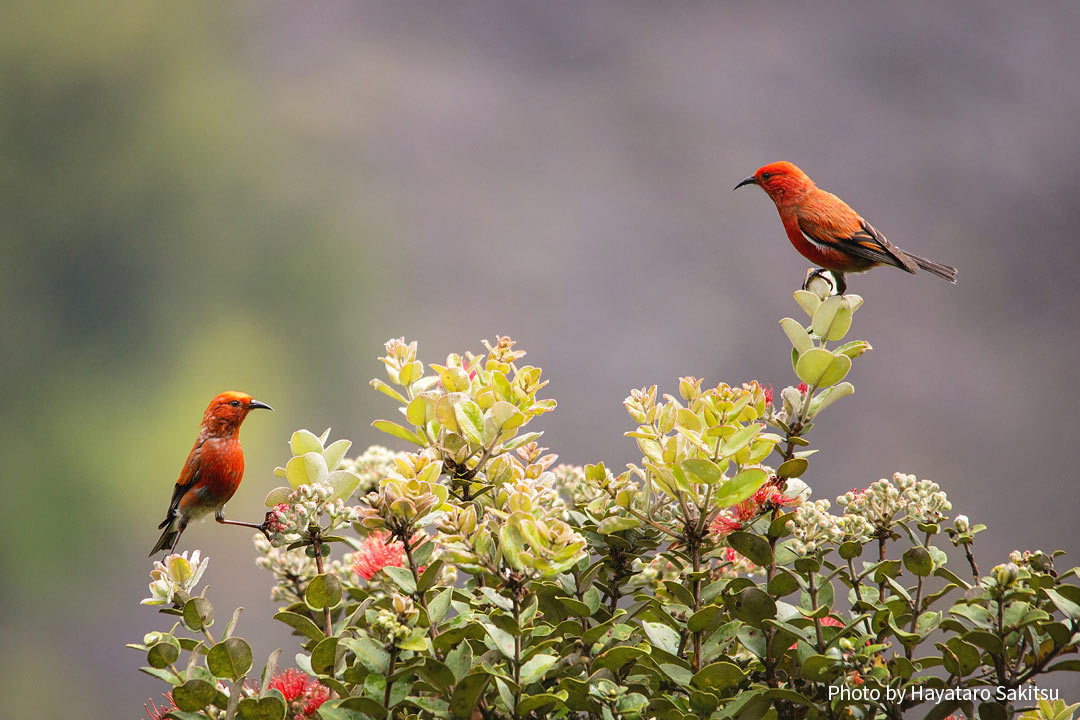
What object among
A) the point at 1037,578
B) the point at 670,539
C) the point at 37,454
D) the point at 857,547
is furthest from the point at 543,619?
the point at 37,454

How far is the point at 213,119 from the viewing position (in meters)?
2.33

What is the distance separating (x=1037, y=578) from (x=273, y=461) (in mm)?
1944

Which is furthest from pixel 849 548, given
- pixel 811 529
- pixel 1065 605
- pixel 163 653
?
pixel 163 653

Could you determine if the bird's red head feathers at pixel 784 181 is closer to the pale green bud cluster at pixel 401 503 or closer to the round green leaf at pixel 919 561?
the round green leaf at pixel 919 561

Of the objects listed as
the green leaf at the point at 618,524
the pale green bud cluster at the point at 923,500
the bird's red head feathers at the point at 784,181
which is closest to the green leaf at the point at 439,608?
the green leaf at the point at 618,524

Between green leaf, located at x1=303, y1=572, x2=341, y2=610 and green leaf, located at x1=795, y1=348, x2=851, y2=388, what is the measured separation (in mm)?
343

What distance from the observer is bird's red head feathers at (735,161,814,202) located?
1029 mm

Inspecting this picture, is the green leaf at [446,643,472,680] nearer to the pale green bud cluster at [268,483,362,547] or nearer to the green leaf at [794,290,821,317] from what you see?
the pale green bud cluster at [268,483,362,547]

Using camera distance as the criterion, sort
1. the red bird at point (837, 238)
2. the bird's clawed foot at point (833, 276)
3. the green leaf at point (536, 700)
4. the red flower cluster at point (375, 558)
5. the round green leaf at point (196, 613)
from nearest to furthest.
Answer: the green leaf at point (536, 700) < the round green leaf at point (196, 613) < the red flower cluster at point (375, 558) < the bird's clawed foot at point (833, 276) < the red bird at point (837, 238)

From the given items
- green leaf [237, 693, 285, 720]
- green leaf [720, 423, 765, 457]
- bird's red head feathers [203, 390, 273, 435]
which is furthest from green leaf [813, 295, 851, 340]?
bird's red head feathers [203, 390, 273, 435]

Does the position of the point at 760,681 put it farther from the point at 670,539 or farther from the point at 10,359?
the point at 10,359

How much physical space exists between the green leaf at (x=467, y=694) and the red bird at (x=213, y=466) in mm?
560

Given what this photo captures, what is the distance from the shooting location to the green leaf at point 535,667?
47 centimetres

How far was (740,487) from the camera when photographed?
52 cm
